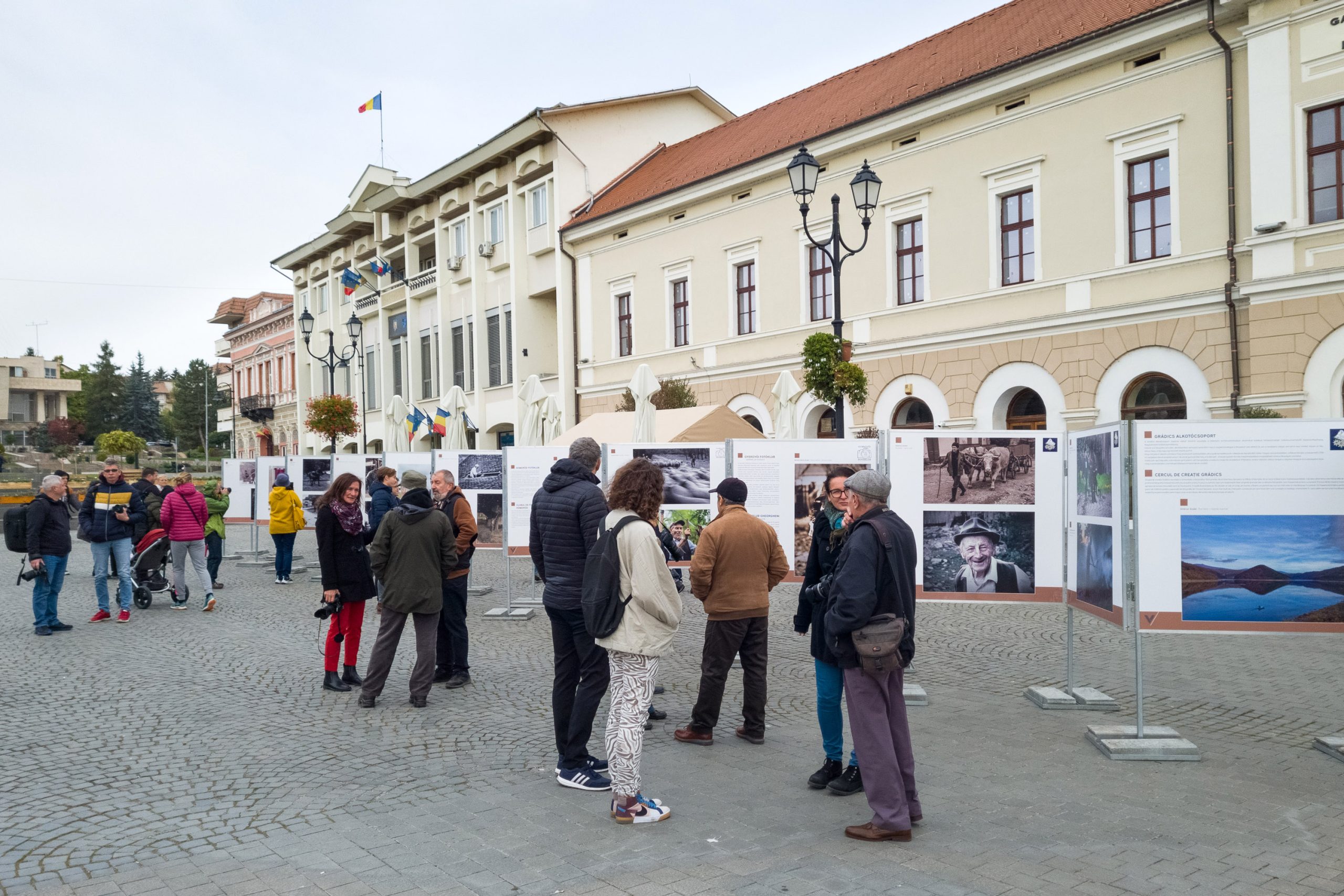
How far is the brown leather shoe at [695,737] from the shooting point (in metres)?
6.79

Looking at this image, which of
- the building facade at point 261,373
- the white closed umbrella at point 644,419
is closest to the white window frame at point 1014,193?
the white closed umbrella at point 644,419

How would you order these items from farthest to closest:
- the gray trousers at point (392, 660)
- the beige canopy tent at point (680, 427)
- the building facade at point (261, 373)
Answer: the building facade at point (261, 373) → the beige canopy tent at point (680, 427) → the gray trousers at point (392, 660)

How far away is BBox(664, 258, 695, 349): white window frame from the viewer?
98.9 feet

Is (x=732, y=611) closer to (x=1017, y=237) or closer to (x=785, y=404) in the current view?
(x=785, y=404)

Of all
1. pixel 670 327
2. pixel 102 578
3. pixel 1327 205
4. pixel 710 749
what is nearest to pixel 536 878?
pixel 710 749

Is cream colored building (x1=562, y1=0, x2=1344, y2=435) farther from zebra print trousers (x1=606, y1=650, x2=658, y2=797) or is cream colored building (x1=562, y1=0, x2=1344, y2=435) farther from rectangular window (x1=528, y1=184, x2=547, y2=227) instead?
zebra print trousers (x1=606, y1=650, x2=658, y2=797)

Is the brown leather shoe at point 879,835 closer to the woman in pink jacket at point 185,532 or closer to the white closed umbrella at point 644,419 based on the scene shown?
the woman in pink jacket at point 185,532

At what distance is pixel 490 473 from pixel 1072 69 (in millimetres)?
14394

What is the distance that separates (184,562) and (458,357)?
28681mm

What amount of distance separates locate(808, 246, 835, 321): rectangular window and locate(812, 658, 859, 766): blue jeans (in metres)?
20.6

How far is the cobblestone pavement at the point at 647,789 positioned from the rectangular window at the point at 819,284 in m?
17.0

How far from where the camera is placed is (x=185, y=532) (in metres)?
13.8

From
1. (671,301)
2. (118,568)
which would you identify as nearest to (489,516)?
(118,568)

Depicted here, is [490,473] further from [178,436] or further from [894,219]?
[178,436]
